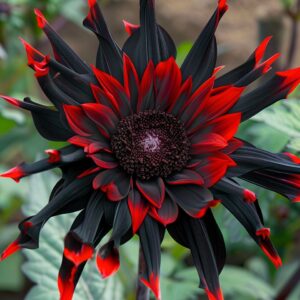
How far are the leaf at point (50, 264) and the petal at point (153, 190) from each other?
0.98 feet

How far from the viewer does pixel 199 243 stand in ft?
1.91

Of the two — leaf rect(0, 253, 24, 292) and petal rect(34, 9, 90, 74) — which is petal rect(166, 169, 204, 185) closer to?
petal rect(34, 9, 90, 74)

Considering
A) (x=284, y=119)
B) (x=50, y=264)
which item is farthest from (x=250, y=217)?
(x=50, y=264)

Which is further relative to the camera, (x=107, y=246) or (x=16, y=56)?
(x=16, y=56)

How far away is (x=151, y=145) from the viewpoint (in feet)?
2.16

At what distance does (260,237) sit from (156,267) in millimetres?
101

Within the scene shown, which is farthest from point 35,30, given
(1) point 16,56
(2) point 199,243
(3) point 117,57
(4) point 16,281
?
(2) point 199,243

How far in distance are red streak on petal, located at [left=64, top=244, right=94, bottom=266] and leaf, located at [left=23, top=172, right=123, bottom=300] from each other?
0.35 metres

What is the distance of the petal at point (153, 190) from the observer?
58 cm

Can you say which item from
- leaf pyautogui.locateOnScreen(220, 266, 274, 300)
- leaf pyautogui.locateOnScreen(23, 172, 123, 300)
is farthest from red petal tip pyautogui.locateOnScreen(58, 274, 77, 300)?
leaf pyautogui.locateOnScreen(220, 266, 274, 300)

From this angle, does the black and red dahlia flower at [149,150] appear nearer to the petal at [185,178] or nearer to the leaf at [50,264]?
the petal at [185,178]

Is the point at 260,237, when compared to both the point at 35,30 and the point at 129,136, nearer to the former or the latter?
the point at 129,136

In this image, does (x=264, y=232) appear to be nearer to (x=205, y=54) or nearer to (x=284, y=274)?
(x=205, y=54)

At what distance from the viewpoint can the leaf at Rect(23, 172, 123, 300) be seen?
33.8 inches
